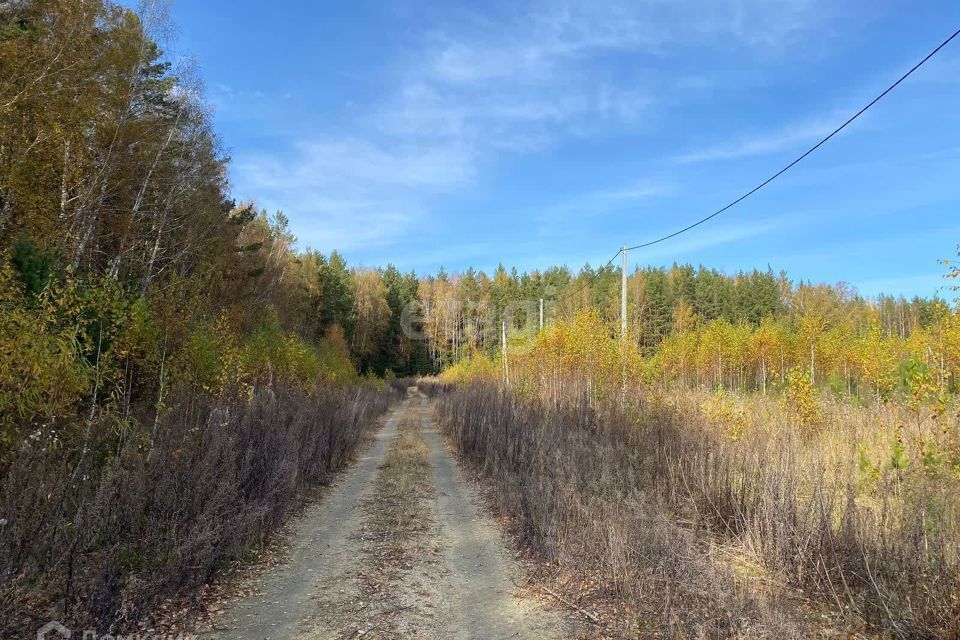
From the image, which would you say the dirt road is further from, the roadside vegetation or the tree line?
the tree line

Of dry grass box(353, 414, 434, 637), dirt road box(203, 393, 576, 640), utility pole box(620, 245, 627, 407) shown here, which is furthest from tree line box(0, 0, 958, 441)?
dry grass box(353, 414, 434, 637)

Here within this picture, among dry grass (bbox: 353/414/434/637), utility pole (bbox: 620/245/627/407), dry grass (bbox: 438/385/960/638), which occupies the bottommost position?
dry grass (bbox: 353/414/434/637)

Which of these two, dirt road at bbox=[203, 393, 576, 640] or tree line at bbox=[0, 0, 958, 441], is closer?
dirt road at bbox=[203, 393, 576, 640]

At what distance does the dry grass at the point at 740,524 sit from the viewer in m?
3.49

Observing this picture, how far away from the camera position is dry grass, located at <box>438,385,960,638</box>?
11.5 feet

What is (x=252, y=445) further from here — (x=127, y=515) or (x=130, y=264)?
(x=130, y=264)

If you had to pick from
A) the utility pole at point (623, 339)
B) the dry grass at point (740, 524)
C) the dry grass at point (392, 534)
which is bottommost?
the dry grass at point (392, 534)

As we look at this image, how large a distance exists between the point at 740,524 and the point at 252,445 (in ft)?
20.7

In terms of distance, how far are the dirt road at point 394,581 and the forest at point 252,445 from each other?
52cm

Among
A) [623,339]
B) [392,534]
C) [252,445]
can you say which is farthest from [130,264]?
→ [623,339]

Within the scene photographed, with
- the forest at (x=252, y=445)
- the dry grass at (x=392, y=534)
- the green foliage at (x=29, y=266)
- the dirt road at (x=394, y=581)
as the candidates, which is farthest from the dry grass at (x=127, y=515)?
the green foliage at (x=29, y=266)

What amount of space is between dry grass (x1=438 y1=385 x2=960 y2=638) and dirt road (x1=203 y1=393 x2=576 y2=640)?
626 millimetres

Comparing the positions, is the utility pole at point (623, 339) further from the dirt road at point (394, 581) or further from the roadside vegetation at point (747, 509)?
the dirt road at point (394, 581)

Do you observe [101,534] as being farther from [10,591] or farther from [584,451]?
[584,451]
